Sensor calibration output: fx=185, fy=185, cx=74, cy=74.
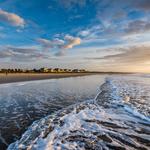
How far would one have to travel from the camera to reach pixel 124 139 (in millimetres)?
5738

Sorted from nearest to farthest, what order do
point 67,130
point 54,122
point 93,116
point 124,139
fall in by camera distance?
point 124,139 < point 67,130 < point 54,122 < point 93,116

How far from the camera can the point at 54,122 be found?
741 centimetres

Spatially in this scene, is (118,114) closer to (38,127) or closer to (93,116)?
(93,116)

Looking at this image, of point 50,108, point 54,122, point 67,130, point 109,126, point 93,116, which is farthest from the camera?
point 50,108

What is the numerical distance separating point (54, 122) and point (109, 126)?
2.16 metres

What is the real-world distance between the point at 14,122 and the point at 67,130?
7.58 feet

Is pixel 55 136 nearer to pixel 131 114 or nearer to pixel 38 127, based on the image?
pixel 38 127

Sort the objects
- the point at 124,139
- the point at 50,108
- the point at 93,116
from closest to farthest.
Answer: the point at 124,139 → the point at 93,116 → the point at 50,108

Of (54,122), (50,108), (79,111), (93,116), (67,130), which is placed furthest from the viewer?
(50,108)

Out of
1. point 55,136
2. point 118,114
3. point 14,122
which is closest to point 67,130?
point 55,136

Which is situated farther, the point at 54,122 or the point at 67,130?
the point at 54,122

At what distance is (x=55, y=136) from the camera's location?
6.00 meters

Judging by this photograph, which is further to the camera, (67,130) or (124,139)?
(67,130)

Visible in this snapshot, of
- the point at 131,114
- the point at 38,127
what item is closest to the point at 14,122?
the point at 38,127
